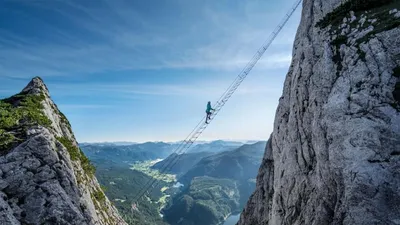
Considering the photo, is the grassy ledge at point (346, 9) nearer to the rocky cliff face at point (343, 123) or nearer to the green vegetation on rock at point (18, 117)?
the rocky cliff face at point (343, 123)

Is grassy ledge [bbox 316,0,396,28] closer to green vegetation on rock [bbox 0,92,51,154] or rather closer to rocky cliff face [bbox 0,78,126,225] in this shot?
rocky cliff face [bbox 0,78,126,225]

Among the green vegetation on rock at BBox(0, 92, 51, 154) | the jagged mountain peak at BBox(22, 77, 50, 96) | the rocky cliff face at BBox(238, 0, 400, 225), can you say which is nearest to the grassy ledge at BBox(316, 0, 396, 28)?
the rocky cliff face at BBox(238, 0, 400, 225)

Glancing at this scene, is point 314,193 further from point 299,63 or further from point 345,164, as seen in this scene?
point 299,63

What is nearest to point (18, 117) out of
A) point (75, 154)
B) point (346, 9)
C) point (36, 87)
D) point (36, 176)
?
point (75, 154)

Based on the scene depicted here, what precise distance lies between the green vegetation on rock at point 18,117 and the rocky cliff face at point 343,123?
23917 mm

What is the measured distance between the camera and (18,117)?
975 inches

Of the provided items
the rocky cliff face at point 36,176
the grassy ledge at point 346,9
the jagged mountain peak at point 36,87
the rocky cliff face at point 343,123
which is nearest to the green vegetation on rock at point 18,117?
the rocky cliff face at point 36,176

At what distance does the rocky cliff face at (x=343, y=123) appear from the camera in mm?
15260

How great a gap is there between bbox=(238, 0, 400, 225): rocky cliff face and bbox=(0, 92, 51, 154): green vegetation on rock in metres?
23.9

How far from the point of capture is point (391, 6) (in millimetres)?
23219

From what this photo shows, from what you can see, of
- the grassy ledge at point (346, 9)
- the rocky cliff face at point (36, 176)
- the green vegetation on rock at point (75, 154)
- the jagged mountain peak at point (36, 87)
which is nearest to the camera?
the rocky cliff face at point (36, 176)

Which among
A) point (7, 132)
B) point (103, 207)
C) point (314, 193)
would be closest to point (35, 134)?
point (7, 132)

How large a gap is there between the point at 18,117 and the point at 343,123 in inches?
1079

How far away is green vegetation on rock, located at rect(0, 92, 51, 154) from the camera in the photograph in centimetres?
2184
